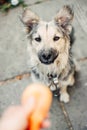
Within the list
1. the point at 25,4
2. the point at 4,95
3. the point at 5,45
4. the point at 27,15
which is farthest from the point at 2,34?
the point at 27,15

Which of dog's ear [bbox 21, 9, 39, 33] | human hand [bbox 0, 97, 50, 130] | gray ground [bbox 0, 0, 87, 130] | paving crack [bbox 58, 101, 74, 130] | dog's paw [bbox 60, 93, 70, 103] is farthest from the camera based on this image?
dog's paw [bbox 60, 93, 70, 103]

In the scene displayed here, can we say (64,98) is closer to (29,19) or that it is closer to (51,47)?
(51,47)

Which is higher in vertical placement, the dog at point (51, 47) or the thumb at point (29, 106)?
the thumb at point (29, 106)

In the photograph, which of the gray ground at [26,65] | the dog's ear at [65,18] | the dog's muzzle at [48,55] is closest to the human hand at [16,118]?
the dog's muzzle at [48,55]

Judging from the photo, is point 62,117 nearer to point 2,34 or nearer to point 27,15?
point 27,15

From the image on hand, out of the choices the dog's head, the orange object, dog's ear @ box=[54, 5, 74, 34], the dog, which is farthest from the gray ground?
the orange object

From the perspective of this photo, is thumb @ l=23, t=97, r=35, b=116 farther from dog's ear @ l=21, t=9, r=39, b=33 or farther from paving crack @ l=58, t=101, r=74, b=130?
paving crack @ l=58, t=101, r=74, b=130

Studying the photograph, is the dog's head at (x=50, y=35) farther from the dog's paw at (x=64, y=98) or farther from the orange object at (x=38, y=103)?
the orange object at (x=38, y=103)

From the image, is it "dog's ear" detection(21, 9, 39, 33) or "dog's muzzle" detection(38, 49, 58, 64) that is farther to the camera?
"dog's ear" detection(21, 9, 39, 33)

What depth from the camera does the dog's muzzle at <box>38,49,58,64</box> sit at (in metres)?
3.07

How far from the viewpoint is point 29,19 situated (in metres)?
3.24

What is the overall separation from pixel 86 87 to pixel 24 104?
2492 millimetres

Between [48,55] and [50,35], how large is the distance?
23 centimetres

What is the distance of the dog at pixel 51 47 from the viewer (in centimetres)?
312
